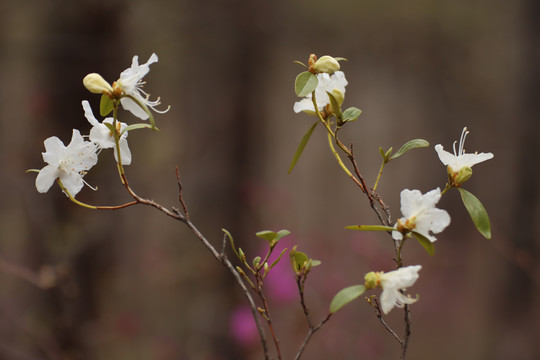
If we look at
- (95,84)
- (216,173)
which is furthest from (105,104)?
(216,173)

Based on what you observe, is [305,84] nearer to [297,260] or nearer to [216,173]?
[297,260]

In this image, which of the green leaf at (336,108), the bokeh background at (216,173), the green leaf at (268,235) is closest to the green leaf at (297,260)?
the green leaf at (268,235)

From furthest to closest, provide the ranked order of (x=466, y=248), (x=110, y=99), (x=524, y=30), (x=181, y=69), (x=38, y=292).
→ (x=466, y=248)
(x=181, y=69)
(x=524, y=30)
(x=38, y=292)
(x=110, y=99)

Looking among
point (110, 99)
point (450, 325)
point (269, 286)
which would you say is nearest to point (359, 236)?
point (269, 286)

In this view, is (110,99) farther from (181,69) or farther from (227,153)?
(181,69)

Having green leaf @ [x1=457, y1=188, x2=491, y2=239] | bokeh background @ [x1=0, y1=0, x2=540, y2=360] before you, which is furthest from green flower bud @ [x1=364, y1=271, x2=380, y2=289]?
bokeh background @ [x1=0, y1=0, x2=540, y2=360]

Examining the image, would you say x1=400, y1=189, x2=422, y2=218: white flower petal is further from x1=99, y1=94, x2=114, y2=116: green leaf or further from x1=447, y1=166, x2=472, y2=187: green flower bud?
x1=99, y1=94, x2=114, y2=116: green leaf
